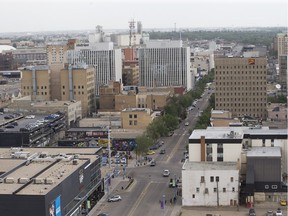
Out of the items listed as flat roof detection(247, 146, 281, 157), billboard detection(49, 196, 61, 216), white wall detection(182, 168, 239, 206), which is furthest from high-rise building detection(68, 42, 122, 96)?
billboard detection(49, 196, 61, 216)

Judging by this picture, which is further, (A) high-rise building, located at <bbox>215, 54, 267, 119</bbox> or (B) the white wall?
(A) high-rise building, located at <bbox>215, 54, 267, 119</bbox>

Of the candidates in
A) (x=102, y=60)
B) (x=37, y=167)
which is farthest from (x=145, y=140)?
(x=102, y=60)

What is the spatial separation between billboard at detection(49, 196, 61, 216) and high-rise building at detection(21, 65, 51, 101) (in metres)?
26.4

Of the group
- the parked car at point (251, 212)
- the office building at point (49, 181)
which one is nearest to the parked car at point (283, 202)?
the parked car at point (251, 212)

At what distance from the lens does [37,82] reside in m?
46.5

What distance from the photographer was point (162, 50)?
58.1 metres

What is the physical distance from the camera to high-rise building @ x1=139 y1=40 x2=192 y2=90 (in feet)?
190

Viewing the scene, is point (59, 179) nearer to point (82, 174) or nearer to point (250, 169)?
point (82, 174)

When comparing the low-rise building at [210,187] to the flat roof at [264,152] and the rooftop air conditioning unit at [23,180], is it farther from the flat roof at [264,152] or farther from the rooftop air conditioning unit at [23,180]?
the rooftop air conditioning unit at [23,180]

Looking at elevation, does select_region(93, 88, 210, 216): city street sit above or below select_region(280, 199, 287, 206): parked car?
below

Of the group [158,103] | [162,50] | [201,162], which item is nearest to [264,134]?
[201,162]

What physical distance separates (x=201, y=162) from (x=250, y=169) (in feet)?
6.75

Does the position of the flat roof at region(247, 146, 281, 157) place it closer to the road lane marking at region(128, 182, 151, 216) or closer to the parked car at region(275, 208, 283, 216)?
the parked car at region(275, 208, 283, 216)

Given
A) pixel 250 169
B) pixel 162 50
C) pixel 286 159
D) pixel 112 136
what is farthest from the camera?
pixel 162 50
